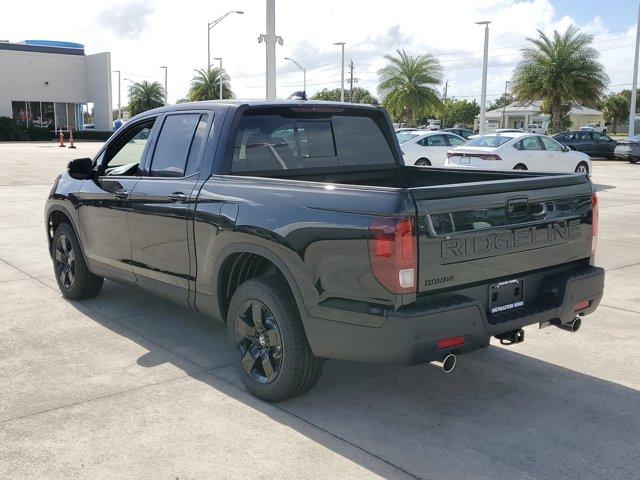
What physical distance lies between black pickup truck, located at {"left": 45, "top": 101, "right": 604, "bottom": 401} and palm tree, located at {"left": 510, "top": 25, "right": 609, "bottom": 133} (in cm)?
3571

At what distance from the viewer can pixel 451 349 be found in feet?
12.0

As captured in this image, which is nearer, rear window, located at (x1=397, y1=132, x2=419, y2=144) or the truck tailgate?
the truck tailgate

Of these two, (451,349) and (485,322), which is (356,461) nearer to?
(451,349)

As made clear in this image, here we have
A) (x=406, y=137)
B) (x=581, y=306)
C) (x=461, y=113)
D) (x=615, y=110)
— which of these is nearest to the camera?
(x=581, y=306)

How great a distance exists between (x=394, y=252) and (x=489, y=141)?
16.1 m

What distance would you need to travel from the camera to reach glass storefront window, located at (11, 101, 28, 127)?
55.1 m

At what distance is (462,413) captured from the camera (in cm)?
419

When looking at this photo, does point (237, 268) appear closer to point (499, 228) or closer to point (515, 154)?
point (499, 228)

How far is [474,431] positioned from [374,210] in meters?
1.43

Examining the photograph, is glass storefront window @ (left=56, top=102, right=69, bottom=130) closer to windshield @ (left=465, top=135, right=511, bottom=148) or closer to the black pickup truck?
windshield @ (left=465, top=135, right=511, bottom=148)

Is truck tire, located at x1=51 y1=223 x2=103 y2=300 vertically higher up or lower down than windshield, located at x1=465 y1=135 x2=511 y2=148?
lower down

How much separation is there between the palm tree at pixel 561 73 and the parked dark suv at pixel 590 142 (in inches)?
164

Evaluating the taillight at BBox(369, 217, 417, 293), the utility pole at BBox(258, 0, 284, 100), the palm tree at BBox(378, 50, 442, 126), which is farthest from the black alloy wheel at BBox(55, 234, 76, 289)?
the palm tree at BBox(378, 50, 442, 126)

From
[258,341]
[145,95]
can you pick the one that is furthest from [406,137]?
[145,95]
